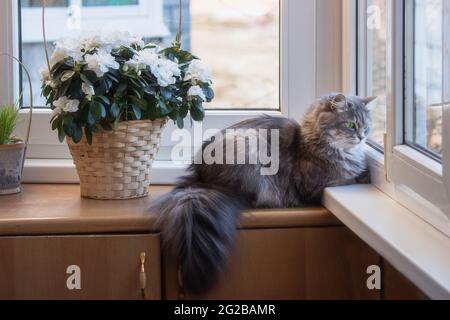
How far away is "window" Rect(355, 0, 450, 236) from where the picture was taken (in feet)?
4.65

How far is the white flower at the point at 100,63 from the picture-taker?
1895 millimetres

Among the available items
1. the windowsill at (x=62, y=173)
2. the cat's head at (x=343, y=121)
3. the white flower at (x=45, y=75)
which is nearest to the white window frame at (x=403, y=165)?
the cat's head at (x=343, y=121)

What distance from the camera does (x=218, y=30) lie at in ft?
Result: 7.51

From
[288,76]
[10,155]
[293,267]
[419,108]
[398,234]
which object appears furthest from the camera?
[288,76]

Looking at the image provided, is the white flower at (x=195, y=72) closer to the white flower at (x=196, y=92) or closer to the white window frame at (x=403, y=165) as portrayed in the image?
the white flower at (x=196, y=92)

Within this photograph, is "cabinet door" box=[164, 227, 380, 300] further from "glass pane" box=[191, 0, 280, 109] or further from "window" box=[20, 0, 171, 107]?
"window" box=[20, 0, 171, 107]

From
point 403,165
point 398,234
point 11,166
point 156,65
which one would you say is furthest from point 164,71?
point 398,234

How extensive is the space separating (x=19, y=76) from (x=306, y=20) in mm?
821

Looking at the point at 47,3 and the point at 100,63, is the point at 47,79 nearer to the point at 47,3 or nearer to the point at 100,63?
the point at 100,63

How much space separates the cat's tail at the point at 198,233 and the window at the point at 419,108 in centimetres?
37

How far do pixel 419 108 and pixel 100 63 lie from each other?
73cm

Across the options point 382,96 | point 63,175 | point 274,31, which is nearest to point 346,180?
point 382,96

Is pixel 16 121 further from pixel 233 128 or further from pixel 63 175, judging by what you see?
pixel 233 128

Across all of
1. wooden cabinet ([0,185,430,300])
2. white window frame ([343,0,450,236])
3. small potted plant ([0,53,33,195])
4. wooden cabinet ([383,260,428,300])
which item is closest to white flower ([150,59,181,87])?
wooden cabinet ([0,185,430,300])
